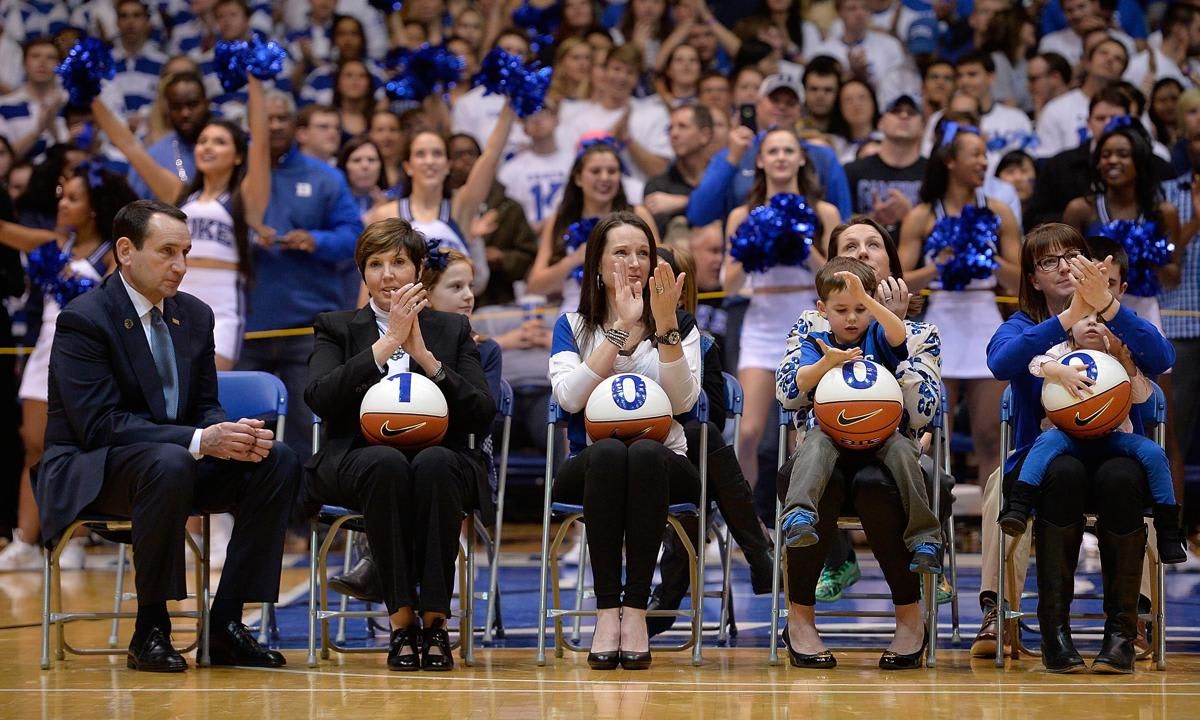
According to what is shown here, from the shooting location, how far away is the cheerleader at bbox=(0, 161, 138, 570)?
26.3ft

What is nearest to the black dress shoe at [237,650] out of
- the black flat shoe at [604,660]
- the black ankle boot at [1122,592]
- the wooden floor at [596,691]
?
the wooden floor at [596,691]

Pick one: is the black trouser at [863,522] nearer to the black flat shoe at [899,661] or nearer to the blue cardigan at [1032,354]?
the black flat shoe at [899,661]

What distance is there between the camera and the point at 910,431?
Answer: 5539 mm

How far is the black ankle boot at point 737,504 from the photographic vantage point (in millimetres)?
5777

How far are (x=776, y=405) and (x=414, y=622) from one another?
2.90m

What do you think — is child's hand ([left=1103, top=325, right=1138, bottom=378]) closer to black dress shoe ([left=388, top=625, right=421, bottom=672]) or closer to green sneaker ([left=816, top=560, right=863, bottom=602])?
green sneaker ([left=816, top=560, right=863, bottom=602])

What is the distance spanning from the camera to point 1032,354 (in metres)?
5.43

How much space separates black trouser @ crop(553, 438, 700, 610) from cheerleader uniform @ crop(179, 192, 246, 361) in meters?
3.28

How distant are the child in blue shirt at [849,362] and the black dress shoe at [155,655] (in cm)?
208

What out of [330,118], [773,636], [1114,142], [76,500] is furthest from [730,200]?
[76,500]

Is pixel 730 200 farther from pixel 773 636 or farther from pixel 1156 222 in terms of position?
pixel 773 636

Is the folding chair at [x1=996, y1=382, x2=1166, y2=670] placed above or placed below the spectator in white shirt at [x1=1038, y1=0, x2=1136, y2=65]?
below

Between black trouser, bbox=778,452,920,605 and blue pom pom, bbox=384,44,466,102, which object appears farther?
blue pom pom, bbox=384,44,466,102

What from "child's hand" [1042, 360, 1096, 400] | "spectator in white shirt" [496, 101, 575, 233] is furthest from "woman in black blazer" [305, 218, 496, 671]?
"spectator in white shirt" [496, 101, 575, 233]
